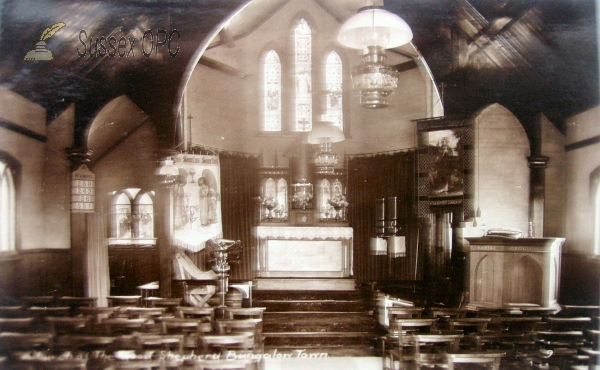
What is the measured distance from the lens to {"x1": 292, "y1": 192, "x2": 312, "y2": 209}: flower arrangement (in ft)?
27.3

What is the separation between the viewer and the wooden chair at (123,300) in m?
6.32

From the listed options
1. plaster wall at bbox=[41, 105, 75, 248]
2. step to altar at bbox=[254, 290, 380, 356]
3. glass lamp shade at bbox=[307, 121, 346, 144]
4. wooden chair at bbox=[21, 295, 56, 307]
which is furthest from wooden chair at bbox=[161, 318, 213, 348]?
glass lamp shade at bbox=[307, 121, 346, 144]

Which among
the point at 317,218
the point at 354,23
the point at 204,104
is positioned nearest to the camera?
the point at 354,23

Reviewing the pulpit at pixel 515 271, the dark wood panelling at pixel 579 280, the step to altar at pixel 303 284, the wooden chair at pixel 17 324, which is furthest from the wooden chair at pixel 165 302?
the dark wood panelling at pixel 579 280

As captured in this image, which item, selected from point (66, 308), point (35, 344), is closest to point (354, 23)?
point (66, 308)

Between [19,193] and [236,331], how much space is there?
2914 mm

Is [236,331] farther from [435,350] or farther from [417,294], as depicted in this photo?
[417,294]

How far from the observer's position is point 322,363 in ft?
19.7

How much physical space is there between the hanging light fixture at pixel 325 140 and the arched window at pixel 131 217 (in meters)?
2.50

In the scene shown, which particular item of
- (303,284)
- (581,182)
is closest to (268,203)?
(303,284)

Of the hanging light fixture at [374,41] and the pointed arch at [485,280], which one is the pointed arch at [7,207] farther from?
the pointed arch at [485,280]

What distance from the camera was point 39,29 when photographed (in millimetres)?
5766

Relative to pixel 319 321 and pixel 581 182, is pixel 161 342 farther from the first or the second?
pixel 581 182

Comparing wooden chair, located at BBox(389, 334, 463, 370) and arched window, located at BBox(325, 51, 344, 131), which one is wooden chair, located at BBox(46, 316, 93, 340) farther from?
arched window, located at BBox(325, 51, 344, 131)
